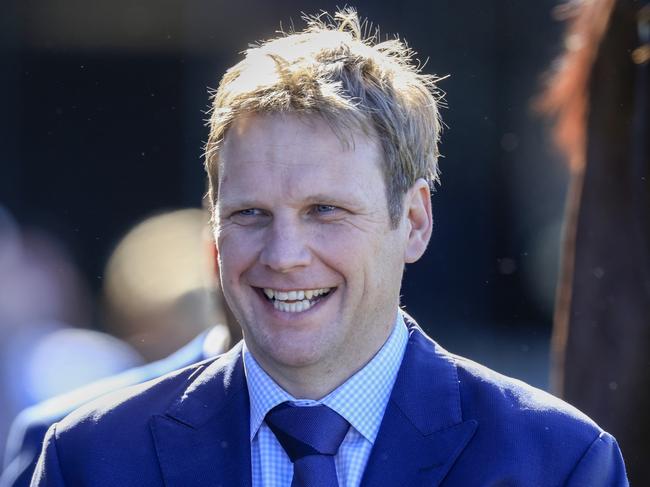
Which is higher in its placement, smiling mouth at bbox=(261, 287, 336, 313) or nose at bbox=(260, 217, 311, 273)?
nose at bbox=(260, 217, 311, 273)

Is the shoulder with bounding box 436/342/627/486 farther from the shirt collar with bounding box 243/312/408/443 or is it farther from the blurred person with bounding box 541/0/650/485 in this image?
the blurred person with bounding box 541/0/650/485

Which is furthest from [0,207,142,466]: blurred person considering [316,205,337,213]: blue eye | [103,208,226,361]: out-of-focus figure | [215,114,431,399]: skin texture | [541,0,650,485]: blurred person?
[316,205,337,213]: blue eye

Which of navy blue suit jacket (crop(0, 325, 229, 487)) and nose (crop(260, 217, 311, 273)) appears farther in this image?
navy blue suit jacket (crop(0, 325, 229, 487))

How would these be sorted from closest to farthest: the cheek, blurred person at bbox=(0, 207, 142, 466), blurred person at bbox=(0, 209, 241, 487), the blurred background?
the cheek → blurred person at bbox=(0, 209, 241, 487) → blurred person at bbox=(0, 207, 142, 466) → the blurred background

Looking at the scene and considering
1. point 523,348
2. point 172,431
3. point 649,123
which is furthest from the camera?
point 523,348

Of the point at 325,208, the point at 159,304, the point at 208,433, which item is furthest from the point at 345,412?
the point at 159,304

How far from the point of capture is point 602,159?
113 inches

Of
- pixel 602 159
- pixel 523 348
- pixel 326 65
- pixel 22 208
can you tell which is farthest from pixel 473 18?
pixel 326 65

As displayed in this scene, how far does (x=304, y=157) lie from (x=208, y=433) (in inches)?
25.3

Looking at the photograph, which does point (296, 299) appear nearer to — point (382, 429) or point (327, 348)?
point (327, 348)

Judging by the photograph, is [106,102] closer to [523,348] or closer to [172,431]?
[523,348]

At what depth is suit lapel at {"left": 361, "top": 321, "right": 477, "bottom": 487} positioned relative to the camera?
2123 mm

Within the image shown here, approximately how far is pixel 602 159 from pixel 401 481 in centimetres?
121

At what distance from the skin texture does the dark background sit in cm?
341
